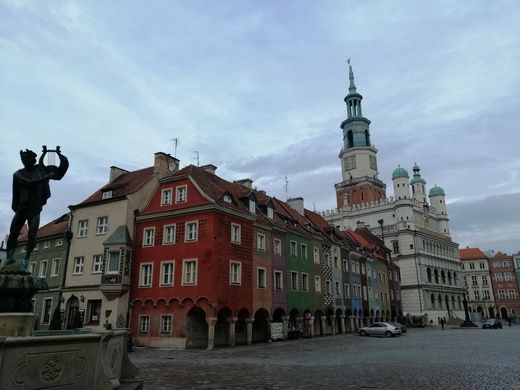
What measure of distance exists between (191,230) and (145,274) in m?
5.42

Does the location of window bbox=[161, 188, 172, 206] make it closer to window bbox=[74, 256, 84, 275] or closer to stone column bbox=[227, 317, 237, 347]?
window bbox=[74, 256, 84, 275]

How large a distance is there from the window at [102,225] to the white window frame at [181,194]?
7086 mm

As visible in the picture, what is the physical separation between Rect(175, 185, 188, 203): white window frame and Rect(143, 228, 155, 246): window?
131 inches

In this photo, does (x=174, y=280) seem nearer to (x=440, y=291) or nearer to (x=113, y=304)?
(x=113, y=304)

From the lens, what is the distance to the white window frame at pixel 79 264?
116 ft

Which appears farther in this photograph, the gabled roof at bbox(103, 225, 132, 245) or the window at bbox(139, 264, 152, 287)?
the gabled roof at bbox(103, 225, 132, 245)

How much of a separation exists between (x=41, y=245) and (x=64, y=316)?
27.5 ft

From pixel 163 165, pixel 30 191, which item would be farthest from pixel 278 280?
pixel 30 191

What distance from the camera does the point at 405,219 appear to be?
261 ft

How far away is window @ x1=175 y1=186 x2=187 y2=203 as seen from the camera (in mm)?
32219

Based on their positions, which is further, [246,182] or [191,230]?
[246,182]

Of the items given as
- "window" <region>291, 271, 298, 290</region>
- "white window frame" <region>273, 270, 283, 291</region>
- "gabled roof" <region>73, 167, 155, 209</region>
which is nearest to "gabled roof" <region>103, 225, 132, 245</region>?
"gabled roof" <region>73, 167, 155, 209</region>

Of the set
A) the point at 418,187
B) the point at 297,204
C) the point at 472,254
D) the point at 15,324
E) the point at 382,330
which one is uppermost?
the point at 418,187

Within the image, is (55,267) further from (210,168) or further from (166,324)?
(210,168)
